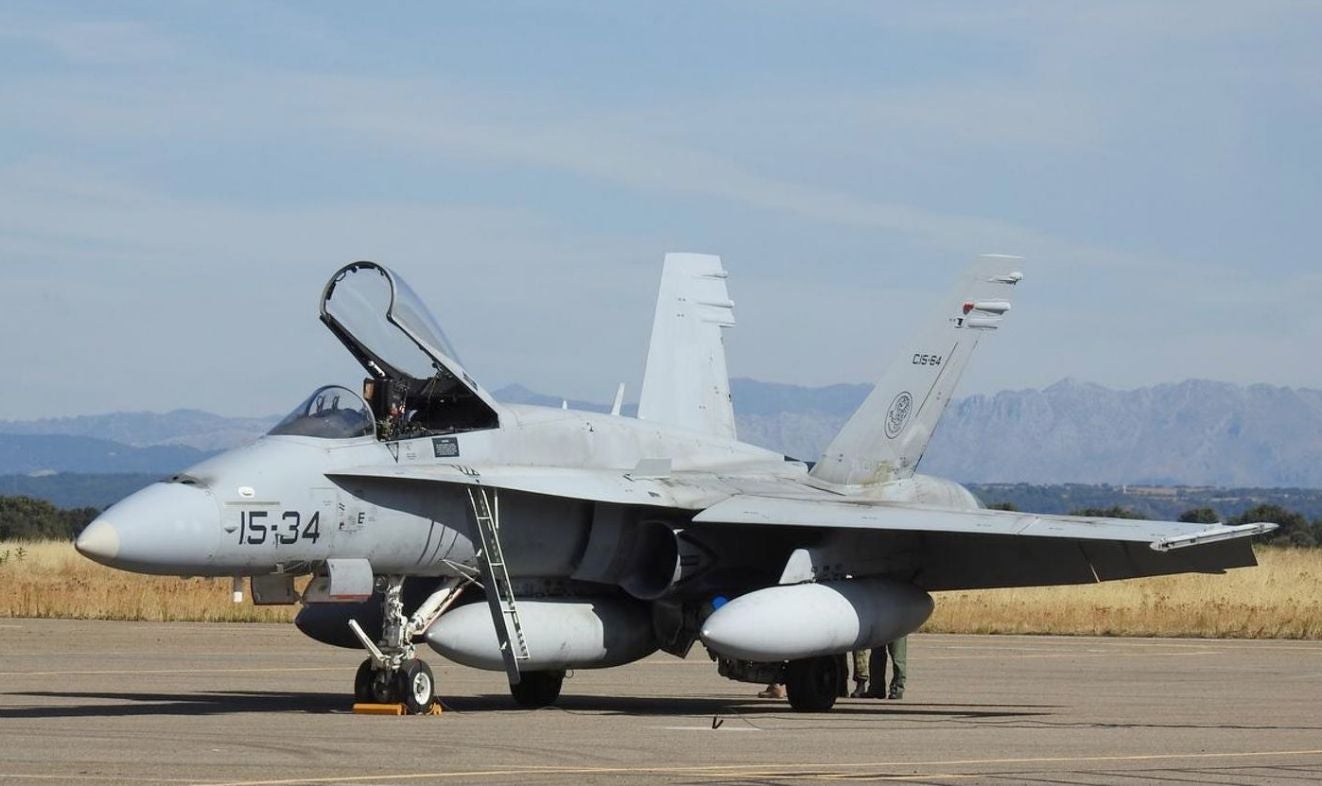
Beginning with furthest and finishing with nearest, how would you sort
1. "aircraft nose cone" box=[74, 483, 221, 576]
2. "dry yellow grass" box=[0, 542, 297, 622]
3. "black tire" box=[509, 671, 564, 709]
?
"dry yellow grass" box=[0, 542, 297, 622] → "black tire" box=[509, 671, 564, 709] → "aircraft nose cone" box=[74, 483, 221, 576]

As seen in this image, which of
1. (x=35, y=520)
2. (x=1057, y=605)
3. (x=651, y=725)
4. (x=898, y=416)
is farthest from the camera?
(x=35, y=520)

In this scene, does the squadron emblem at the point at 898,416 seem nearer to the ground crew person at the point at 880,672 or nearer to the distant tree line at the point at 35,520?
the ground crew person at the point at 880,672

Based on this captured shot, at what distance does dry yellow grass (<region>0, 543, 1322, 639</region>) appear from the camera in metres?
30.9

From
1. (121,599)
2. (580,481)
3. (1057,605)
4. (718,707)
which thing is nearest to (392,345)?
(580,481)

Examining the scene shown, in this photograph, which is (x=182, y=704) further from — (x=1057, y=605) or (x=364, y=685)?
(x=1057, y=605)

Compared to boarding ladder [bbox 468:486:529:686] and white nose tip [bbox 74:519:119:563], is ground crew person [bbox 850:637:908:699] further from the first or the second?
white nose tip [bbox 74:519:119:563]

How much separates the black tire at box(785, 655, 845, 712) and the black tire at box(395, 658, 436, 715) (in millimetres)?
3406

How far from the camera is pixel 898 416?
64.4 feet

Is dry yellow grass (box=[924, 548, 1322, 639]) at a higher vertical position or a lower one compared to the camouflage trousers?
lower

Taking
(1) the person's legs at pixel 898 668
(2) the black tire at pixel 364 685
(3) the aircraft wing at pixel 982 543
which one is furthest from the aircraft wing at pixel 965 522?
(2) the black tire at pixel 364 685

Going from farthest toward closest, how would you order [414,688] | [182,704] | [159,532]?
1. [182,704]
2. [414,688]
3. [159,532]

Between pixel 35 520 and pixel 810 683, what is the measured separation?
5758cm

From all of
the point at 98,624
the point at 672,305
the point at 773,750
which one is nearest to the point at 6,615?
the point at 98,624

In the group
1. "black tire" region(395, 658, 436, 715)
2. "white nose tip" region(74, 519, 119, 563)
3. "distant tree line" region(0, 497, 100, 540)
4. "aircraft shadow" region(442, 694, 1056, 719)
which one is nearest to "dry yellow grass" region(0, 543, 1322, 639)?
"aircraft shadow" region(442, 694, 1056, 719)
